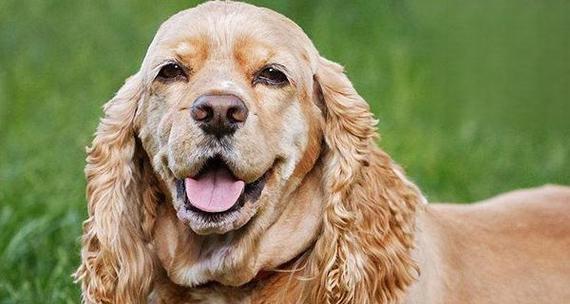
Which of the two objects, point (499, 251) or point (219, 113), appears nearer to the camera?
point (219, 113)

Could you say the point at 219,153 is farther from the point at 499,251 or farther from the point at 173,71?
the point at 499,251

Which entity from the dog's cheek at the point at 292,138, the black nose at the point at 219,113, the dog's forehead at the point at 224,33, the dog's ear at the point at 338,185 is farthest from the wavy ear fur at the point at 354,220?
the black nose at the point at 219,113

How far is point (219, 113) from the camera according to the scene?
484 cm

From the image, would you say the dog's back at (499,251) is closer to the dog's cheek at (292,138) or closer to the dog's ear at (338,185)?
the dog's ear at (338,185)

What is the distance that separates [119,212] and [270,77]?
2.55ft

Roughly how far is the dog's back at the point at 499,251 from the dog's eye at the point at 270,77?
92cm

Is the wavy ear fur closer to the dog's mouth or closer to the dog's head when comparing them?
the dog's head

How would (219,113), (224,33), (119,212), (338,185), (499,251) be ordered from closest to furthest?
1. (219,113)
2. (224,33)
3. (338,185)
4. (119,212)
5. (499,251)

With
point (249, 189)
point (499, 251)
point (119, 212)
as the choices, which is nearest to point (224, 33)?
point (249, 189)

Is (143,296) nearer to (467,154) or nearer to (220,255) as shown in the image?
(220,255)

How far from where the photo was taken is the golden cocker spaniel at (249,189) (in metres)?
5.02

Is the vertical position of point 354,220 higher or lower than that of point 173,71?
lower

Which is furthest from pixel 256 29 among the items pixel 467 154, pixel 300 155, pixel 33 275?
pixel 467 154

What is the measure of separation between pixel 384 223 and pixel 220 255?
2.03ft
